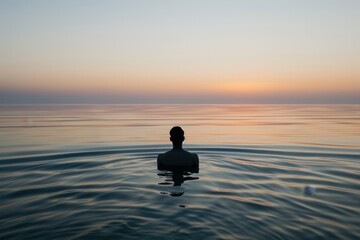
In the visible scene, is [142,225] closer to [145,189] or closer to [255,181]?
[145,189]

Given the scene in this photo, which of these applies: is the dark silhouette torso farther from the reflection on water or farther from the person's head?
the person's head

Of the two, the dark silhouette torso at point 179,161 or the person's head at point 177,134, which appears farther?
the dark silhouette torso at point 179,161

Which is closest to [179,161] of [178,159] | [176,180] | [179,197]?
[178,159]

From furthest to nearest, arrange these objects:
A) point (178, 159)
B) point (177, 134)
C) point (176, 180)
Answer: point (178, 159)
point (177, 134)
point (176, 180)

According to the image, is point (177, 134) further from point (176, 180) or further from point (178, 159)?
point (176, 180)

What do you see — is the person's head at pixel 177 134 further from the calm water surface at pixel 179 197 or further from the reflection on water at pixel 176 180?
the calm water surface at pixel 179 197

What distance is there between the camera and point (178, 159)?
35.7ft

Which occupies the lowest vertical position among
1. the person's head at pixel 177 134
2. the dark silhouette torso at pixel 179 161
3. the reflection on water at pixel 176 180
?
the reflection on water at pixel 176 180

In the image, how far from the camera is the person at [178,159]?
1079 cm

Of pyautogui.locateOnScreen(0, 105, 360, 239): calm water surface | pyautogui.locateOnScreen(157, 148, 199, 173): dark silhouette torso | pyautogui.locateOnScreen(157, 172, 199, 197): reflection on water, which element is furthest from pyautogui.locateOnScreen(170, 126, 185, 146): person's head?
pyautogui.locateOnScreen(0, 105, 360, 239): calm water surface

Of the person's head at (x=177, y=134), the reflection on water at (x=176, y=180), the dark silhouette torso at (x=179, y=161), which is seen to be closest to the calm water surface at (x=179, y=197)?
the reflection on water at (x=176, y=180)

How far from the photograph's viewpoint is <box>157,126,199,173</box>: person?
10.8 m

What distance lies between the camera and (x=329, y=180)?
10398 millimetres

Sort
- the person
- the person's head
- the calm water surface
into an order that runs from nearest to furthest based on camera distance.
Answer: the calm water surface → the person's head → the person
